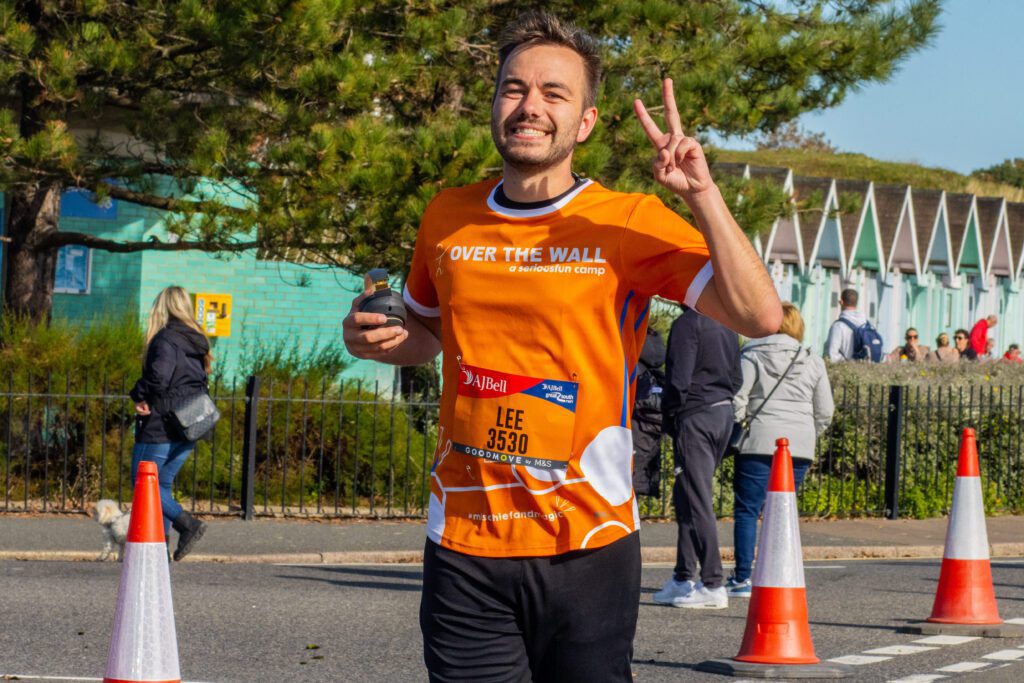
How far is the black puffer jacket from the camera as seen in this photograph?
36.1ft

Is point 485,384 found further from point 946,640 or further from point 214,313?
point 214,313

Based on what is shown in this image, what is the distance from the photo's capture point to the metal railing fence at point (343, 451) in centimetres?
1436

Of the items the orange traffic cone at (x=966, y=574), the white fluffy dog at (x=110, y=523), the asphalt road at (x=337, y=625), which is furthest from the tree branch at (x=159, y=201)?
the orange traffic cone at (x=966, y=574)

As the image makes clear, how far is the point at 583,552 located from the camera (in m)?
3.35

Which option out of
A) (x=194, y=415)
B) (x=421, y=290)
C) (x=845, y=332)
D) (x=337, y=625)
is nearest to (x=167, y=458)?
(x=194, y=415)

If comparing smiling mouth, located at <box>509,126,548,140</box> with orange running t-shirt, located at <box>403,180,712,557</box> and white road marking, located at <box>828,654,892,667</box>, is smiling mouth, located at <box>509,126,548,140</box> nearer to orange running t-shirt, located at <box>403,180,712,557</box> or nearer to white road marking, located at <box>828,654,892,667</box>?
orange running t-shirt, located at <box>403,180,712,557</box>

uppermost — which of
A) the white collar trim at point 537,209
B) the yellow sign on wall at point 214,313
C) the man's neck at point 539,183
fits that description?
the yellow sign on wall at point 214,313

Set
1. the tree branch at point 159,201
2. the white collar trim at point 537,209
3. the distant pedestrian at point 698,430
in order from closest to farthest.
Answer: the white collar trim at point 537,209, the distant pedestrian at point 698,430, the tree branch at point 159,201

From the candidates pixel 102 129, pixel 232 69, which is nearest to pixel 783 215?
pixel 232 69

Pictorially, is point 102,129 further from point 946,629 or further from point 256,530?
point 946,629

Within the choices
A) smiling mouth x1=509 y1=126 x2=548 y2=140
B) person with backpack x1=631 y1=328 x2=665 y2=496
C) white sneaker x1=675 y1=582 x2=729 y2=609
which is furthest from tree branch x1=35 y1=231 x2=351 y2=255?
smiling mouth x1=509 y1=126 x2=548 y2=140

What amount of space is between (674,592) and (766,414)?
118 cm

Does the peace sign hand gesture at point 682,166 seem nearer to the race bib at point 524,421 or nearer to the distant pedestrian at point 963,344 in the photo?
the race bib at point 524,421

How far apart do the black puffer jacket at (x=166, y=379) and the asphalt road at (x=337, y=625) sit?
0.96 metres
